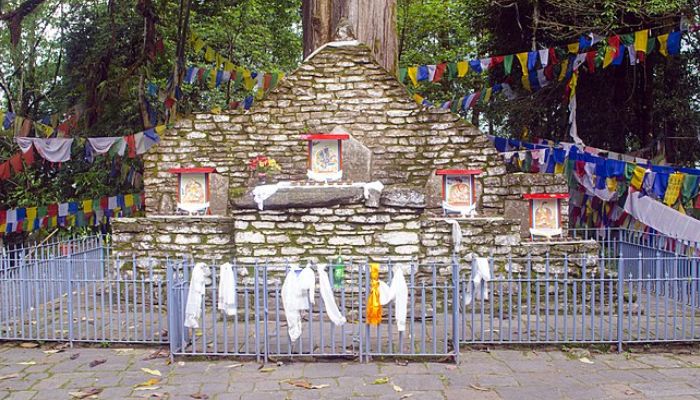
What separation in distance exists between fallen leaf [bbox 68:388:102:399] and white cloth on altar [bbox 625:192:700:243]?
7.87m

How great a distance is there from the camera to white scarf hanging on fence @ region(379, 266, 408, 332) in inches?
222

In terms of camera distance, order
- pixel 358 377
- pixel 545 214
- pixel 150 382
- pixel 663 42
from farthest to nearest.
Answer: pixel 663 42 < pixel 545 214 < pixel 358 377 < pixel 150 382

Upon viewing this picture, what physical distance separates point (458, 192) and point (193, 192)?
409 cm

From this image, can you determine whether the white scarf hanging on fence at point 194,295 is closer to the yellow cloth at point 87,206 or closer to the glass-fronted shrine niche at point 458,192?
the glass-fronted shrine niche at point 458,192

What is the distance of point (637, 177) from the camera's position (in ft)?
31.4

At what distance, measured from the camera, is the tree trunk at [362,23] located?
35.1ft

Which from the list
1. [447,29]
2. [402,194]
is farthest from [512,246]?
[447,29]

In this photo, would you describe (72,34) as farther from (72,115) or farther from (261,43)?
(261,43)

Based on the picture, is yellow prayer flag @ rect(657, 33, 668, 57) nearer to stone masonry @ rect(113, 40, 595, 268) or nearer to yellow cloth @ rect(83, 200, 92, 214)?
stone masonry @ rect(113, 40, 595, 268)

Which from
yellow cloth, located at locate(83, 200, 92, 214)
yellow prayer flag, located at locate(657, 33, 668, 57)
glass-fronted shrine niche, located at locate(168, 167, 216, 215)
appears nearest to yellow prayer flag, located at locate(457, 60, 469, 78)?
yellow prayer flag, located at locate(657, 33, 668, 57)

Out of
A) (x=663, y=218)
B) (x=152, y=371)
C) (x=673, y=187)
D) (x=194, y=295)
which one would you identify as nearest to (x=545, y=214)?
(x=663, y=218)

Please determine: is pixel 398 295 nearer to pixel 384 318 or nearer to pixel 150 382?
pixel 384 318

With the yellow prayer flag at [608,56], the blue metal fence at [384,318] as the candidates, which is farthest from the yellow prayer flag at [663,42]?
the blue metal fence at [384,318]

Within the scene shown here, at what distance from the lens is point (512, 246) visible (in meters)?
7.99
